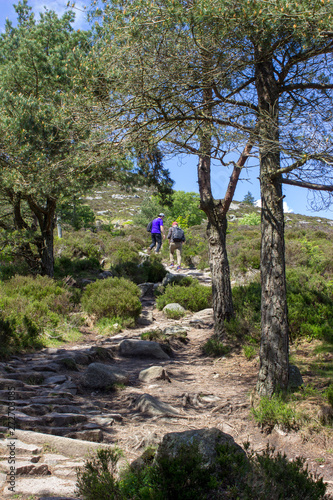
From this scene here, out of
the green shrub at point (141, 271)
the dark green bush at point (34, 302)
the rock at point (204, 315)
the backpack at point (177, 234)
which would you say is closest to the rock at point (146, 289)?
the green shrub at point (141, 271)

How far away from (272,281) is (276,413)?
4.69 feet

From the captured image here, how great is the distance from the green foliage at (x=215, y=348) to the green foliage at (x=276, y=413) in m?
2.58

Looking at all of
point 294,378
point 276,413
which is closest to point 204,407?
point 276,413

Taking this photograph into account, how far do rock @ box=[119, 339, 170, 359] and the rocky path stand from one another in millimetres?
18

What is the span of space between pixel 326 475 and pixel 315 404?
1.02m

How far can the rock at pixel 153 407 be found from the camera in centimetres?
429

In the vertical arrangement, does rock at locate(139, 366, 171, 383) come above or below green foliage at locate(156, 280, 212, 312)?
below

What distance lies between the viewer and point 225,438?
2615 mm

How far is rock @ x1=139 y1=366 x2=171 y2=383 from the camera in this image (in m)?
5.58

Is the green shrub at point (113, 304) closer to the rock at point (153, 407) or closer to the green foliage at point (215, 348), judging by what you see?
the green foliage at point (215, 348)

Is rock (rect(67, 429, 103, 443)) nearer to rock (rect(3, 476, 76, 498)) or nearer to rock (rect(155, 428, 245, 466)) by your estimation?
rock (rect(3, 476, 76, 498))

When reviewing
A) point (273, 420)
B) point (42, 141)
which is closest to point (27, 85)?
point (42, 141)

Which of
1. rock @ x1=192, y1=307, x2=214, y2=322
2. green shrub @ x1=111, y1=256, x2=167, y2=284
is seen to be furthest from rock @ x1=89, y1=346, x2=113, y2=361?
green shrub @ x1=111, y1=256, x2=167, y2=284

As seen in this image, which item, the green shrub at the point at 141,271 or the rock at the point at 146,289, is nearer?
the rock at the point at 146,289
